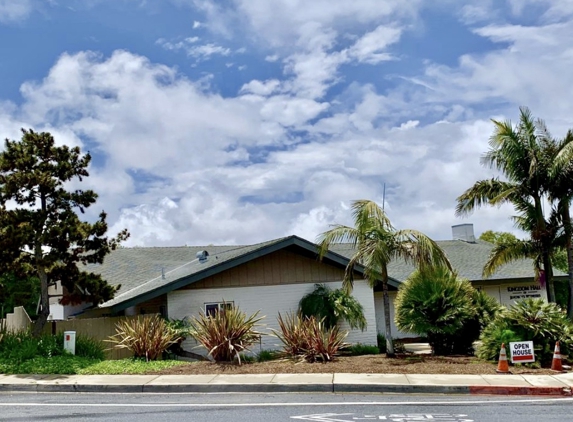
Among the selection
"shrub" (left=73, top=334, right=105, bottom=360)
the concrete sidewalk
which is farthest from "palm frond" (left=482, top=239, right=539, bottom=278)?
"shrub" (left=73, top=334, right=105, bottom=360)

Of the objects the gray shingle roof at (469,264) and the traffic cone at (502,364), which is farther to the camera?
the gray shingle roof at (469,264)

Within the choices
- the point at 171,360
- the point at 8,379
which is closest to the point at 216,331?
the point at 171,360

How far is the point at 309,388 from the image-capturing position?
12367 mm

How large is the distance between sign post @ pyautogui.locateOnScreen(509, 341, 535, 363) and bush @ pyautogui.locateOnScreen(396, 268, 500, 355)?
255 centimetres

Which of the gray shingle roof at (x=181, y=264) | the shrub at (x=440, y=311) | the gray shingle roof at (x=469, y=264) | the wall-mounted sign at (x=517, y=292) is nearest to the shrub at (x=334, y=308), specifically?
the shrub at (x=440, y=311)

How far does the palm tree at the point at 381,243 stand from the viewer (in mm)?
15492

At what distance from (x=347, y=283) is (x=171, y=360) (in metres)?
5.06

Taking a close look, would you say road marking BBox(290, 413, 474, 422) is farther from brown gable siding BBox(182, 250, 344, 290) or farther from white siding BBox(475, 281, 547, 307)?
white siding BBox(475, 281, 547, 307)

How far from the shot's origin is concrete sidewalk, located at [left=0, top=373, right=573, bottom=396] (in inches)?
480

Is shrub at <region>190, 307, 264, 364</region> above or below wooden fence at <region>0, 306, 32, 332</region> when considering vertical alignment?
below

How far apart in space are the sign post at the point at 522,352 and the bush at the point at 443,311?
2552 millimetres

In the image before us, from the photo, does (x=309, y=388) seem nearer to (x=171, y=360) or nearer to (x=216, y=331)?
(x=216, y=331)

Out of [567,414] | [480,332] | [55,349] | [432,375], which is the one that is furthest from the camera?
[480,332]

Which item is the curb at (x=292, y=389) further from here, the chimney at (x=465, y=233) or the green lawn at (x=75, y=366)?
the chimney at (x=465, y=233)
